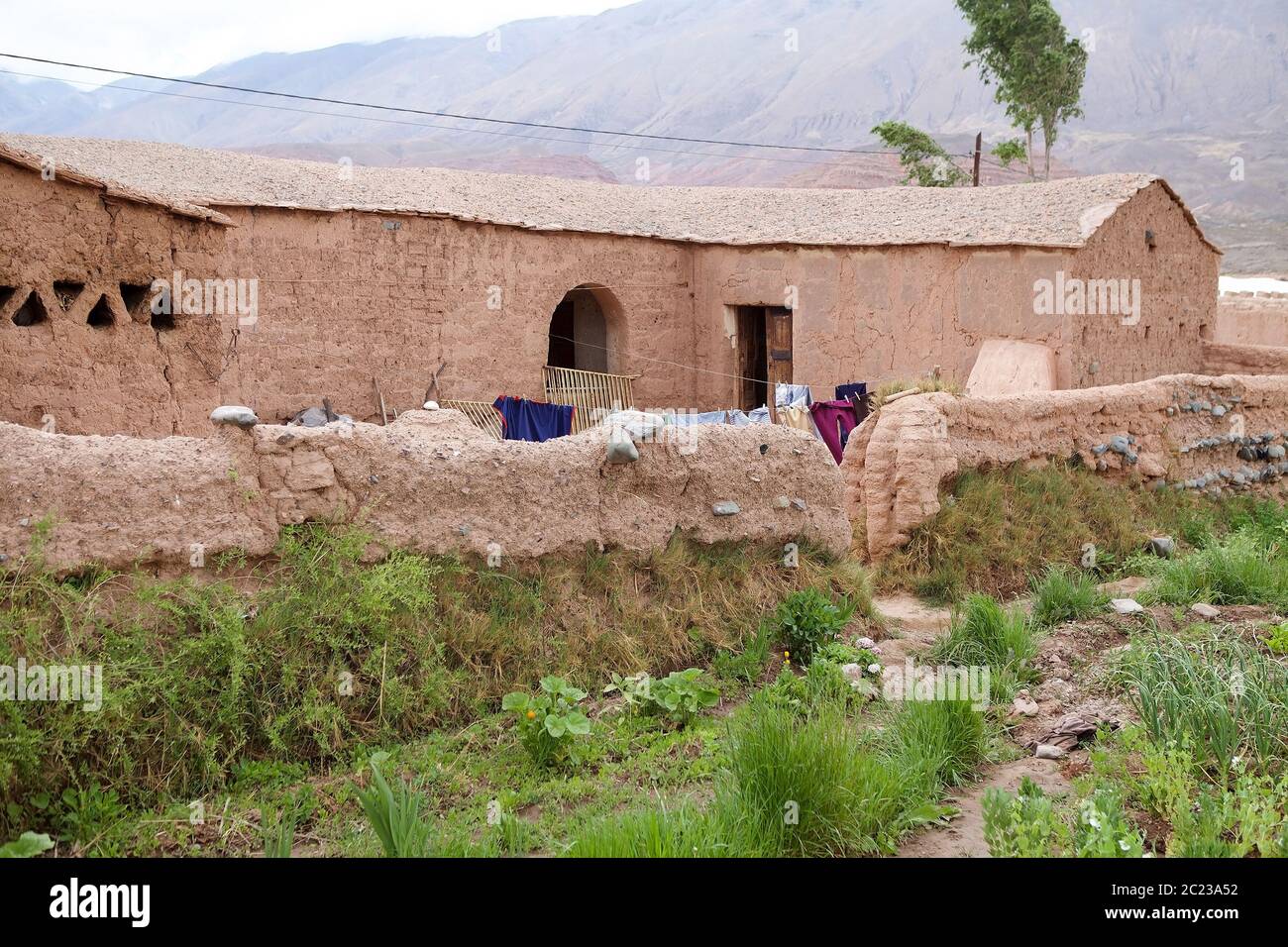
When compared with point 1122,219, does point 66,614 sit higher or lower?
lower

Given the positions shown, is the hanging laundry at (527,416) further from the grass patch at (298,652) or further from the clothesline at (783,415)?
the grass patch at (298,652)

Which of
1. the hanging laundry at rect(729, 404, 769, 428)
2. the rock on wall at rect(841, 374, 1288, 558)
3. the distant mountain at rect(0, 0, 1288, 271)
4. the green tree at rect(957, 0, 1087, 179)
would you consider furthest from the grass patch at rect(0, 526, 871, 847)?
the distant mountain at rect(0, 0, 1288, 271)

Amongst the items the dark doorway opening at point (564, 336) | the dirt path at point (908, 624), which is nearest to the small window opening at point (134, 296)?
the dirt path at point (908, 624)

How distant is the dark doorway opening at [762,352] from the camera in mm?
16438

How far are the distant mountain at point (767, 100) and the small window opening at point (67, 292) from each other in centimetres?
5472

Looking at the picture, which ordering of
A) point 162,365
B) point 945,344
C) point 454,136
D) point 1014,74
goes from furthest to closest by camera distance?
point 454,136
point 1014,74
point 945,344
point 162,365

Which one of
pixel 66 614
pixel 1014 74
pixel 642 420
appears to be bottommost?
pixel 66 614

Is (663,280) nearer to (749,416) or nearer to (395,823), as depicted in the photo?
(749,416)

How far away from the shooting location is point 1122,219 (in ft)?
45.0

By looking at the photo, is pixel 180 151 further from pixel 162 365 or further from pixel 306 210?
pixel 162 365

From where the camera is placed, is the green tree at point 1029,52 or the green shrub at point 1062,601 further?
the green tree at point 1029,52

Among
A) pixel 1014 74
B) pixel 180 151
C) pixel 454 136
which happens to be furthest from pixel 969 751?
pixel 454 136

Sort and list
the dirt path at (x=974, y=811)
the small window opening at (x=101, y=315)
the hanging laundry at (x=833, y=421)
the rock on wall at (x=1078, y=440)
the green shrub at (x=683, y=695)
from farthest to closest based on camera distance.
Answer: the hanging laundry at (x=833, y=421) < the rock on wall at (x=1078, y=440) < the small window opening at (x=101, y=315) < the green shrub at (x=683, y=695) < the dirt path at (x=974, y=811)
